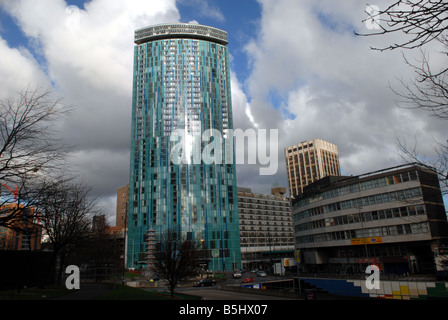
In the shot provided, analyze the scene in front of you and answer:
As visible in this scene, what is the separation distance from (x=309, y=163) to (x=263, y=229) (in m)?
64.1

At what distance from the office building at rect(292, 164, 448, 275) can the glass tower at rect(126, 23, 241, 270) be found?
3555 cm

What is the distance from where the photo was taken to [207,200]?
Result: 3615 inches

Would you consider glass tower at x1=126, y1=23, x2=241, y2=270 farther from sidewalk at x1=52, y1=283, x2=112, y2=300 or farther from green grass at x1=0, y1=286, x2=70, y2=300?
green grass at x1=0, y1=286, x2=70, y2=300

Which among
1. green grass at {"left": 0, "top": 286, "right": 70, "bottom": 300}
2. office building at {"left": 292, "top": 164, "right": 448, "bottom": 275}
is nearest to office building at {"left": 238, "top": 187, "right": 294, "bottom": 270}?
office building at {"left": 292, "top": 164, "right": 448, "bottom": 275}

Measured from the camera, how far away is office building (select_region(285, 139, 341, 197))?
164m

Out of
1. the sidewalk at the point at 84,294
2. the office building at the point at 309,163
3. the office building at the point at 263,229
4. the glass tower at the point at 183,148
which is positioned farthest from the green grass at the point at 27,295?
the office building at the point at 309,163

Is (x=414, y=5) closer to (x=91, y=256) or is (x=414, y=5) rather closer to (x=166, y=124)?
(x=91, y=256)

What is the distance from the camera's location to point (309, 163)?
167 metres

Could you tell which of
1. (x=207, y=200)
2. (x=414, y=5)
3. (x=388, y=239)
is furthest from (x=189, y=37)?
(x=414, y=5)

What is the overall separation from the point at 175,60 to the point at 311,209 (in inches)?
2717

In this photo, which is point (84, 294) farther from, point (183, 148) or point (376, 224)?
point (183, 148)

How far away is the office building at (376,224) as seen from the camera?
143 ft

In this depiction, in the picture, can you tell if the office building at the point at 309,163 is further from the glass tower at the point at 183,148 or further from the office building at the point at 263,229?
the glass tower at the point at 183,148

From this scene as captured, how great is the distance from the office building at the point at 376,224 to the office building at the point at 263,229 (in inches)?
1999
